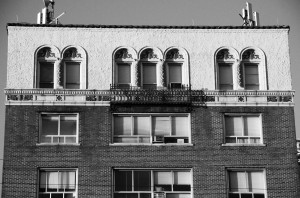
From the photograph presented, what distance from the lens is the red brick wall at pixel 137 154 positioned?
39.2 meters

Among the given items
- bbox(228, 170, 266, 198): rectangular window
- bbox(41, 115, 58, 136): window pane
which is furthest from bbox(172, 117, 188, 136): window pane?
bbox(41, 115, 58, 136): window pane

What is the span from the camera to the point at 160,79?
4134 cm

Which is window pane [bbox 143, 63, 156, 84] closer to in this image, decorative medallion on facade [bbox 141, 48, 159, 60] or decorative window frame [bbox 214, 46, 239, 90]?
decorative medallion on facade [bbox 141, 48, 159, 60]

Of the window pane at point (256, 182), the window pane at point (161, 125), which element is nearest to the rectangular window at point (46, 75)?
the window pane at point (161, 125)

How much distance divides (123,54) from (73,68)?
2.94 metres

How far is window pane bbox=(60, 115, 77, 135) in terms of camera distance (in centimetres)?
4025

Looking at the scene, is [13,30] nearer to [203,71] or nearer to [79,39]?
[79,39]

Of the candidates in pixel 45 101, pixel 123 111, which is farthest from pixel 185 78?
pixel 45 101

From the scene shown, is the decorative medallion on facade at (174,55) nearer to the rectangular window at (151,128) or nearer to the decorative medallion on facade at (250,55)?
the rectangular window at (151,128)

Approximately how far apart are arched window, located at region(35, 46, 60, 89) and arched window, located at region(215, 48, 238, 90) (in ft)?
30.0

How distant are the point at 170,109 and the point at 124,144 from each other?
3.27 metres

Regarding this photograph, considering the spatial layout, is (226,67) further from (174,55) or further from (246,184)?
(246,184)

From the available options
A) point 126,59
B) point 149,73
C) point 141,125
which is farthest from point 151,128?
point 126,59

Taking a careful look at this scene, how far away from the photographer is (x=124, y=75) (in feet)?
136
